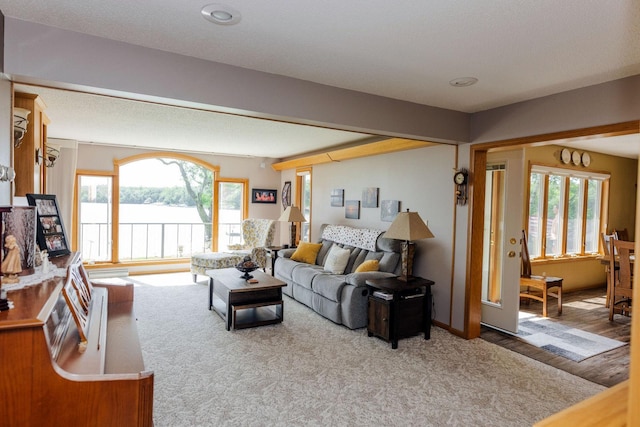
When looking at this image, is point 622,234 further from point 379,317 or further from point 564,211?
point 379,317

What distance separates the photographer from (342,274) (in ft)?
16.5

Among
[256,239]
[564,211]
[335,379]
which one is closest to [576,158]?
[564,211]

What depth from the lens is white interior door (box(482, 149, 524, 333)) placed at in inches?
166

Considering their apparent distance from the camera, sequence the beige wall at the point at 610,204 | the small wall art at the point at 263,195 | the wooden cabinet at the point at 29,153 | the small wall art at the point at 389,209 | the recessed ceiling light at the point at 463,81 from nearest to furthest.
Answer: the wooden cabinet at the point at 29,153 < the recessed ceiling light at the point at 463,81 < the small wall art at the point at 389,209 < the beige wall at the point at 610,204 < the small wall art at the point at 263,195

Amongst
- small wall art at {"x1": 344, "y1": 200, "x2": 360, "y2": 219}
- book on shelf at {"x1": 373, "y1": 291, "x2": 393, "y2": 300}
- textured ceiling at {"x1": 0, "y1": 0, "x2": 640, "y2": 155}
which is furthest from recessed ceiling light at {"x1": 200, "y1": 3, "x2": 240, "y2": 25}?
small wall art at {"x1": 344, "y1": 200, "x2": 360, "y2": 219}

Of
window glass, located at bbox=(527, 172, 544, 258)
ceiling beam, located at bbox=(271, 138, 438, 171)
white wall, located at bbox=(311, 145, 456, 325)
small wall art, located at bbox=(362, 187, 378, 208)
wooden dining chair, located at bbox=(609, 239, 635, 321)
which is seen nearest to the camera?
white wall, located at bbox=(311, 145, 456, 325)

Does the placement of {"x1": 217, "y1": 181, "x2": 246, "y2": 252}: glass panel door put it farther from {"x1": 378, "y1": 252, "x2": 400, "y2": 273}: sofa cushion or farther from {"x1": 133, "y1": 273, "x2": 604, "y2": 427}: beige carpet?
{"x1": 378, "y1": 252, "x2": 400, "y2": 273}: sofa cushion

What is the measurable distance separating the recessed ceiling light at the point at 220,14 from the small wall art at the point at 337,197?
4.30 meters

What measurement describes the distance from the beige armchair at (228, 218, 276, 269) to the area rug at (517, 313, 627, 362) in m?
4.10

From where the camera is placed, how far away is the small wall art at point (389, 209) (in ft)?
16.5

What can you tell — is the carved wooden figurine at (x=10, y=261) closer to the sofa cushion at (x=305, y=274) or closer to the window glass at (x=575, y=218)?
the sofa cushion at (x=305, y=274)

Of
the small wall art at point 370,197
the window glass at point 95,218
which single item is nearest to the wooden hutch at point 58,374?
the small wall art at point 370,197

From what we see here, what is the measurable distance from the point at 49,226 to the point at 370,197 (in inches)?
159

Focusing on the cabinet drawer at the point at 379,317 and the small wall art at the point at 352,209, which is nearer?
the cabinet drawer at the point at 379,317
